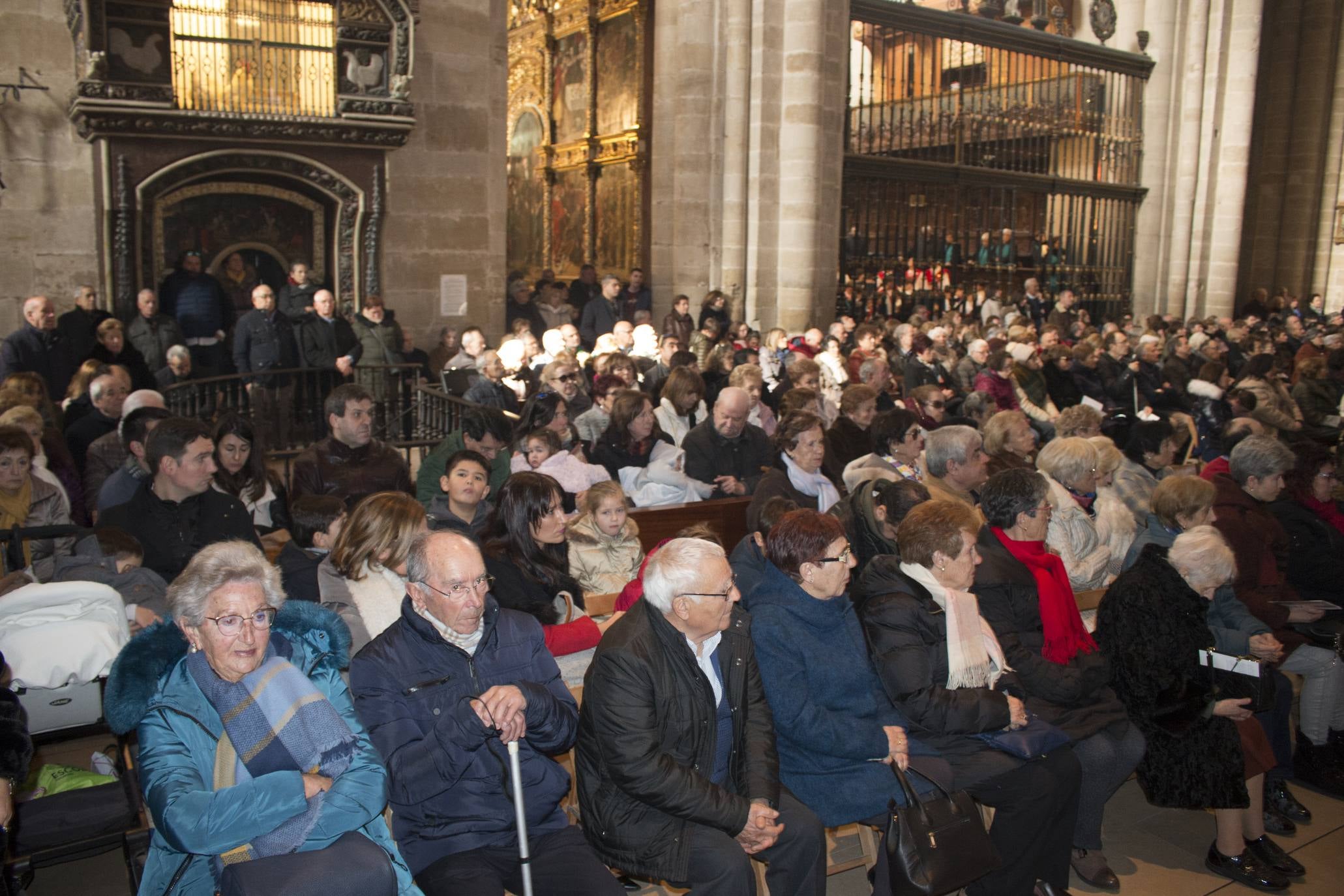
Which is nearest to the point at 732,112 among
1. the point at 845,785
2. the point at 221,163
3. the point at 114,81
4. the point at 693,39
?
the point at 693,39

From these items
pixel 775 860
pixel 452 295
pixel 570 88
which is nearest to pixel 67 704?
pixel 775 860

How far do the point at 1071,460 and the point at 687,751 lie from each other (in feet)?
9.91

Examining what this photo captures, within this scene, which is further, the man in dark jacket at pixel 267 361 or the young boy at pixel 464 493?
the man in dark jacket at pixel 267 361

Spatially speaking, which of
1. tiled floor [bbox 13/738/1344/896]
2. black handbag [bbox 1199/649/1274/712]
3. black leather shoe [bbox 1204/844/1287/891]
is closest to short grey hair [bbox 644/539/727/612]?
tiled floor [bbox 13/738/1344/896]

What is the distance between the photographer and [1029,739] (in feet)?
13.4

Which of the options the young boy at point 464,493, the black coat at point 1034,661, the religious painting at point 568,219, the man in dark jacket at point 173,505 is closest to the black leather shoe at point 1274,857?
the black coat at point 1034,661

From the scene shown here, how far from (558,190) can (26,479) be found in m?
12.3

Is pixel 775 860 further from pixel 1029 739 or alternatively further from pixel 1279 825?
pixel 1279 825

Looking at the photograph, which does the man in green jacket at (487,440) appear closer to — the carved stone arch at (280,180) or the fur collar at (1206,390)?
the carved stone arch at (280,180)

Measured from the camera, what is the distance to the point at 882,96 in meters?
16.2

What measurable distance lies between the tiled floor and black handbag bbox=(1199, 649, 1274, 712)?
0.68m

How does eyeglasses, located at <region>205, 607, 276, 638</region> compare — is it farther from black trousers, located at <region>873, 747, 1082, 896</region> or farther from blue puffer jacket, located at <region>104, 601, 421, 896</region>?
black trousers, located at <region>873, 747, 1082, 896</region>

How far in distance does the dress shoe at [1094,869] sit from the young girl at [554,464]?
305 centimetres

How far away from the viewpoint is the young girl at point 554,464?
619 cm
